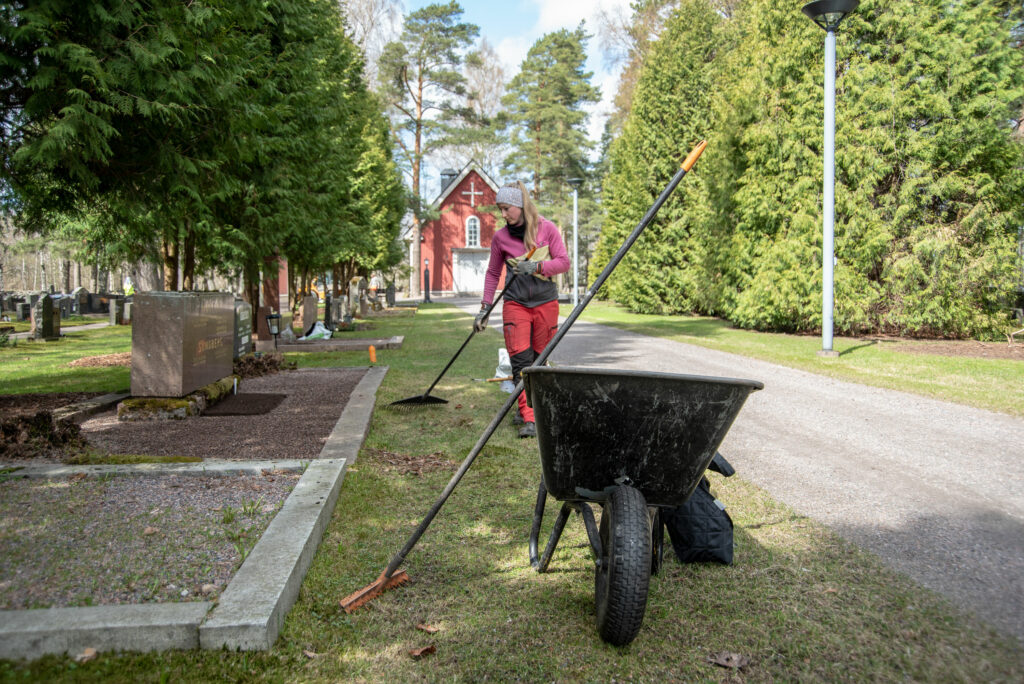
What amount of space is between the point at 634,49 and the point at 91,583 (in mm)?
42070

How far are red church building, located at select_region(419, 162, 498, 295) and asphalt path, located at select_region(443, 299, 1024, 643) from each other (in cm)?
4467

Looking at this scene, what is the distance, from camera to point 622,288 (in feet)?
89.0

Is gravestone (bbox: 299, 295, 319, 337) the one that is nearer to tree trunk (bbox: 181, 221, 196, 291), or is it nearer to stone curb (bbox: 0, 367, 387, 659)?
tree trunk (bbox: 181, 221, 196, 291)

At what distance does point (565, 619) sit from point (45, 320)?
56.1 feet

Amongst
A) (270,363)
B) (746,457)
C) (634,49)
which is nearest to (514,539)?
(746,457)

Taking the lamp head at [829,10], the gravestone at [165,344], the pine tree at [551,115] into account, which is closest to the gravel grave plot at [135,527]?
the gravestone at [165,344]

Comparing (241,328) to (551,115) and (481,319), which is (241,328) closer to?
(481,319)

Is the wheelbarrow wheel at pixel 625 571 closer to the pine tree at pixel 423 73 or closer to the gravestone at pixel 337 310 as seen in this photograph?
the gravestone at pixel 337 310

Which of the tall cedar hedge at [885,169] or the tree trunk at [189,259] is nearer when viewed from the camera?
the tree trunk at [189,259]

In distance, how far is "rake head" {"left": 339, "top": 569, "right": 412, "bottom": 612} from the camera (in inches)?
110

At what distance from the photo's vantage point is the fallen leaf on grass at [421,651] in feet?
8.07

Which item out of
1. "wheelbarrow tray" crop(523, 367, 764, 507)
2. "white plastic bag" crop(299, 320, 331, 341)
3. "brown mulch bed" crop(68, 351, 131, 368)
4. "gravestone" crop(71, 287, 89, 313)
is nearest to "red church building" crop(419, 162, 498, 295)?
"gravestone" crop(71, 287, 89, 313)

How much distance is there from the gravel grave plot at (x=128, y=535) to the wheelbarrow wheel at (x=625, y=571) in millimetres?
1474

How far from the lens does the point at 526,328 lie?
225 inches
